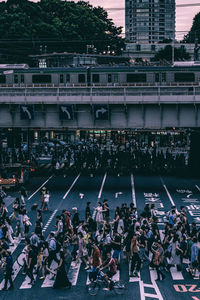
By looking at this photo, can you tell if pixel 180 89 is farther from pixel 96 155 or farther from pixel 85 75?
pixel 96 155

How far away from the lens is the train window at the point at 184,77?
42.4 m

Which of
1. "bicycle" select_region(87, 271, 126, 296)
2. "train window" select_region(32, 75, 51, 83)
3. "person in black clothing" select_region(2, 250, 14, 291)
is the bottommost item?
"bicycle" select_region(87, 271, 126, 296)

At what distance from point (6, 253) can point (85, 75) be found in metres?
28.5

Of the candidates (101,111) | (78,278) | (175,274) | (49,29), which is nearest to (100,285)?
(78,278)

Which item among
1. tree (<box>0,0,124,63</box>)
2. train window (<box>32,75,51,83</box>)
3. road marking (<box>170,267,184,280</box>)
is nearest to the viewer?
road marking (<box>170,267,184,280</box>)

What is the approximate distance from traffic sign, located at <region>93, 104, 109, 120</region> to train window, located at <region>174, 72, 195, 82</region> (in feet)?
30.2

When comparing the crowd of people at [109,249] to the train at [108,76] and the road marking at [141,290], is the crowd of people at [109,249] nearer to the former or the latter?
Result: the road marking at [141,290]

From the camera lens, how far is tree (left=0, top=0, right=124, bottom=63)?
8356 cm

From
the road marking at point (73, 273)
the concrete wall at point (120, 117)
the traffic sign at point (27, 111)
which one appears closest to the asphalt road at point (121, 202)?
the road marking at point (73, 273)

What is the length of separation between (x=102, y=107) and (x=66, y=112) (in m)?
2.68

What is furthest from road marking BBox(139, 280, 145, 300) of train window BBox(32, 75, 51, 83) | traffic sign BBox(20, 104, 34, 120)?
train window BBox(32, 75, 51, 83)

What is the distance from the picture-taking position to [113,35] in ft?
358

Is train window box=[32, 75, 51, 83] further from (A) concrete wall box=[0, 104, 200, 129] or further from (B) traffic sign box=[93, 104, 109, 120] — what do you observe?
(B) traffic sign box=[93, 104, 109, 120]

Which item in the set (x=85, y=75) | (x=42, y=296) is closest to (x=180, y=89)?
(x=85, y=75)
